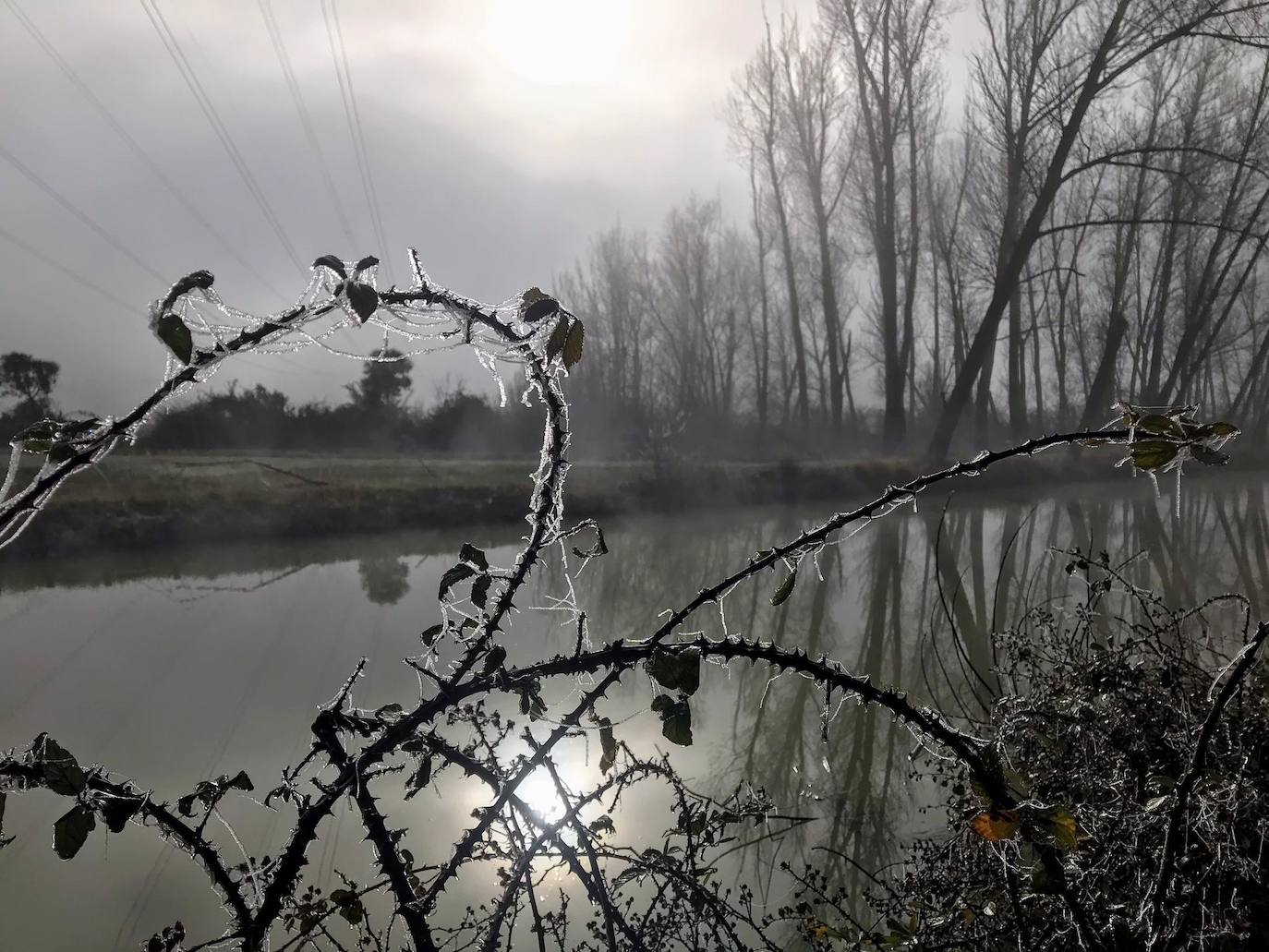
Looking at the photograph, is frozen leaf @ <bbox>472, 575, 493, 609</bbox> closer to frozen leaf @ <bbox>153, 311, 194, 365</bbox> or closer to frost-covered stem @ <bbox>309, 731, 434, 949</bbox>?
frost-covered stem @ <bbox>309, 731, 434, 949</bbox>

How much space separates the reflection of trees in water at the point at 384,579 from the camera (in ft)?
14.0

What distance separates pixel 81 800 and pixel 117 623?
398cm

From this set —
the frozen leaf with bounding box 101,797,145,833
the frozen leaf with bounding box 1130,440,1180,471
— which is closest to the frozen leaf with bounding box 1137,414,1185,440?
the frozen leaf with bounding box 1130,440,1180,471

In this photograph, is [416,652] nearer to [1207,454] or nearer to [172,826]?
[172,826]

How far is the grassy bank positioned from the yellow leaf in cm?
405

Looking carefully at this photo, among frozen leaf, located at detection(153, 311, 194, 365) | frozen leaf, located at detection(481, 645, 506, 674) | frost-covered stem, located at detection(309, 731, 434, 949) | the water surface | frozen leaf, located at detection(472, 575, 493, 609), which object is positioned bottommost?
the water surface

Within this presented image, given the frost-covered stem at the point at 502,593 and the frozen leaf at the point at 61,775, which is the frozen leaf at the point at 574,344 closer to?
the frost-covered stem at the point at 502,593

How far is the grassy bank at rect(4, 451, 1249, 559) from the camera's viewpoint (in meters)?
5.91

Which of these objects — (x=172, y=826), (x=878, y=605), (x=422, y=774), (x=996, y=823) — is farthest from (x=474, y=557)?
(x=878, y=605)

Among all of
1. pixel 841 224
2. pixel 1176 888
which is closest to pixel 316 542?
pixel 1176 888

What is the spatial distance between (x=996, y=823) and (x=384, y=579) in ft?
15.3

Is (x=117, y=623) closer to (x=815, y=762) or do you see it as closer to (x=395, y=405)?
(x=815, y=762)

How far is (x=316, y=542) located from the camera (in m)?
6.29

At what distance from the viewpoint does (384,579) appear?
15.8 feet
